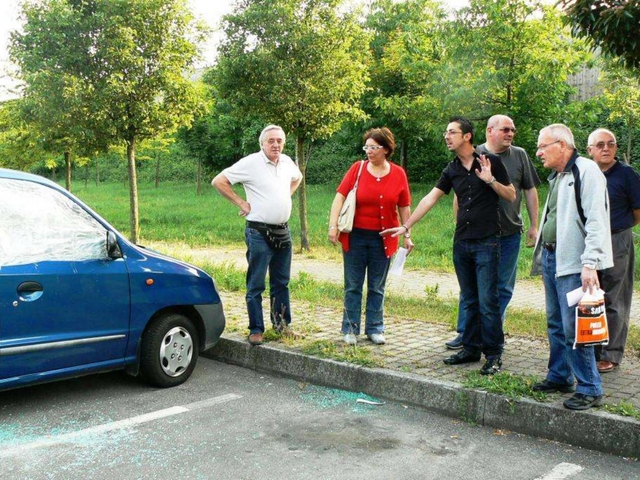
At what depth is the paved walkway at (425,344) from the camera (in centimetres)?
543

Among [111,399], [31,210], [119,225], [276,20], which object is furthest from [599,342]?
[119,225]

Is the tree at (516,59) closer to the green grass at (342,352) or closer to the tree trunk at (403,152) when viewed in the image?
the green grass at (342,352)

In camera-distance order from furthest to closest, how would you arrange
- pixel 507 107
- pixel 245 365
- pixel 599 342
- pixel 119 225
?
1. pixel 119 225
2. pixel 507 107
3. pixel 245 365
4. pixel 599 342

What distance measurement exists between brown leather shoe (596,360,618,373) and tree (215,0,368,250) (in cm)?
966

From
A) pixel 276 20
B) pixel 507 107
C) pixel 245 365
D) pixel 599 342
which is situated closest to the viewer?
pixel 599 342

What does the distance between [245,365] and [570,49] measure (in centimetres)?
1118

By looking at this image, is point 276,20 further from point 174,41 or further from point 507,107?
point 507,107

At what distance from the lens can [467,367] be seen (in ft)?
18.9

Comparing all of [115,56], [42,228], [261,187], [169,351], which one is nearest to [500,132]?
[261,187]

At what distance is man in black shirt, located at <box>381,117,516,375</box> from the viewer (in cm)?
555

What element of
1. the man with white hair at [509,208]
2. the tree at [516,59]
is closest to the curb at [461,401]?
the man with white hair at [509,208]

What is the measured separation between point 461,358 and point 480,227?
3.58 ft

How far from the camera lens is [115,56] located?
44.3 ft

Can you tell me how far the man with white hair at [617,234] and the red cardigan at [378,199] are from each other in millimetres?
1678
